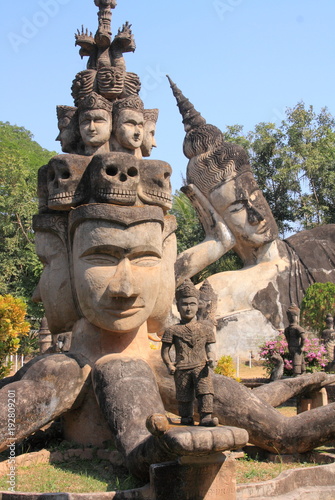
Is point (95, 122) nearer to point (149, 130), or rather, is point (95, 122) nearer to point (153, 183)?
point (149, 130)

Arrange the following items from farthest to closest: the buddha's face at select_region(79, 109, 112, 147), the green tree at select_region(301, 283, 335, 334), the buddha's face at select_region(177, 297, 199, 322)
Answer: the green tree at select_region(301, 283, 335, 334)
the buddha's face at select_region(79, 109, 112, 147)
the buddha's face at select_region(177, 297, 199, 322)

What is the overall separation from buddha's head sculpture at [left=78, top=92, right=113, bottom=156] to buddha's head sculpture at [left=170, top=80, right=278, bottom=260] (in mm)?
11372

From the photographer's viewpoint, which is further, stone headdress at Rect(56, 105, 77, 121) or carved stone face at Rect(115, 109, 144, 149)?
stone headdress at Rect(56, 105, 77, 121)

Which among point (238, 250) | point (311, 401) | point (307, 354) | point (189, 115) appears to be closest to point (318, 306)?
point (238, 250)

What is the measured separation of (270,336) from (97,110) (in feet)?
39.1

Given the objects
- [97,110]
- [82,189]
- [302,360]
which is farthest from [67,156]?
[302,360]

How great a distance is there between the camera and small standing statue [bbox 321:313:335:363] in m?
13.4

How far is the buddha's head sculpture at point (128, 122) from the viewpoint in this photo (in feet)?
19.9

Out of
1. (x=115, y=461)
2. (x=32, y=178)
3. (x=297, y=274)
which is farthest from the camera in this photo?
(x=32, y=178)

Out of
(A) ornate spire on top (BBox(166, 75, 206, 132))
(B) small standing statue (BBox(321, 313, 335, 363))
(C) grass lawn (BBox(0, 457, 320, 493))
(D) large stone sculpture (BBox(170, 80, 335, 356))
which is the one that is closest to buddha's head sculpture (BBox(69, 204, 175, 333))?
(C) grass lawn (BBox(0, 457, 320, 493))

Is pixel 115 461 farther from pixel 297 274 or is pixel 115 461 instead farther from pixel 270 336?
pixel 297 274

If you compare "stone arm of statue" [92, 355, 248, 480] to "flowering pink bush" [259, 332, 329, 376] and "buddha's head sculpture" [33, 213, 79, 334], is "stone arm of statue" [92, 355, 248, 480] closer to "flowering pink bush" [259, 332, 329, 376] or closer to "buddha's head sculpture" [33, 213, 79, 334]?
"buddha's head sculpture" [33, 213, 79, 334]

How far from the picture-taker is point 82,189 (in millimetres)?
5582

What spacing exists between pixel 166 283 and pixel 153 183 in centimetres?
99
